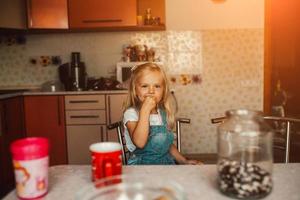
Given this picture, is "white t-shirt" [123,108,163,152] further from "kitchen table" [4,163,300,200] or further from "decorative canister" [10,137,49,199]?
"decorative canister" [10,137,49,199]

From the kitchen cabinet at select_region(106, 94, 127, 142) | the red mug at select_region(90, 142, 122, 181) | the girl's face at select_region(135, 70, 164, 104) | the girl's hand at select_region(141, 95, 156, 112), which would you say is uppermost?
the girl's face at select_region(135, 70, 164, 104)

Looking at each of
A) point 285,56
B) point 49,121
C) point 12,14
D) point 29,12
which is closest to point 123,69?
point 49,121

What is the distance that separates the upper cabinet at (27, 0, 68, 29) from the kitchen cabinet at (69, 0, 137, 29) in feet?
0.26

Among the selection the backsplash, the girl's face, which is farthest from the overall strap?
the backsplash

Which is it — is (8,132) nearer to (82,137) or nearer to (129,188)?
(82,137)

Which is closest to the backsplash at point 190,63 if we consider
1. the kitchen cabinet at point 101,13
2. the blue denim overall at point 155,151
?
the kitchen cabinet at point 101,13

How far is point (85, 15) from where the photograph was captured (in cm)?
347

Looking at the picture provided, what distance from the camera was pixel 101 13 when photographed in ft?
11.4

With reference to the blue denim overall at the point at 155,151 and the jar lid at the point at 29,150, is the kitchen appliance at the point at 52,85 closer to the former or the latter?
the blue denim overall at the point at 155,151

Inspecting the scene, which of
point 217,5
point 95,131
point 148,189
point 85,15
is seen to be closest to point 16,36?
point 85,15

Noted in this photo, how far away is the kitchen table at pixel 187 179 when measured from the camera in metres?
0.91

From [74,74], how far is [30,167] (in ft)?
9.10

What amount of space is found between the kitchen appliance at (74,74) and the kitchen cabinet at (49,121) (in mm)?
264

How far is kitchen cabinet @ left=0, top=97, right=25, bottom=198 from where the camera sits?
296 cm
